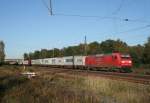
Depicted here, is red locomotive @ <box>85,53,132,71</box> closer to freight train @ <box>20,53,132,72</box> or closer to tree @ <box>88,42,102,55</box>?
freight train @ <box>20,53,132,72</box>

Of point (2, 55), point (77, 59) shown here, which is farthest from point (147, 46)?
point (2, 55)

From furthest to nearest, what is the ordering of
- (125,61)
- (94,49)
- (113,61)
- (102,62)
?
(94,49) → (102,62) → (113,61) → (125,61)

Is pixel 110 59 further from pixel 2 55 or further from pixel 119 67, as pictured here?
pixel 2 55

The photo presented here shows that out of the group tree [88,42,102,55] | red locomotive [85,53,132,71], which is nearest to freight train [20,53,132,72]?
red locomotive [85,53,132,71]

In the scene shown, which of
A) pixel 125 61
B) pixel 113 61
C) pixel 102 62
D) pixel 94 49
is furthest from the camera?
pixel 94 49

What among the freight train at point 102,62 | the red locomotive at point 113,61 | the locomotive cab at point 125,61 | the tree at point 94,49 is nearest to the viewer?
the locomotive cab at point 125,61

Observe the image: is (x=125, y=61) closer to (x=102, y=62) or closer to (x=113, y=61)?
(x=113, y=61)

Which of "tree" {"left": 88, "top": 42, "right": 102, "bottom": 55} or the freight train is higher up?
"tree" {"left": 88, "top": 42, "right": 102, "bottom": 55}

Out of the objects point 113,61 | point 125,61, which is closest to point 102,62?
point 113,61

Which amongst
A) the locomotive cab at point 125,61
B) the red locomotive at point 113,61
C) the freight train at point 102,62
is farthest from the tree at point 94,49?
the locomotive cab at point 125,61

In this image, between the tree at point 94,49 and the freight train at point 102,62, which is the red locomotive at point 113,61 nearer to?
the freight train at point 102,62

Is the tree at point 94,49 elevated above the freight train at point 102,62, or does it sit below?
above

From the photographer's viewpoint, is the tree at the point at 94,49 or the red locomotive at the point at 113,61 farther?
the tree at the point at 94,49

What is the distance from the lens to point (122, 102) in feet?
48.9
